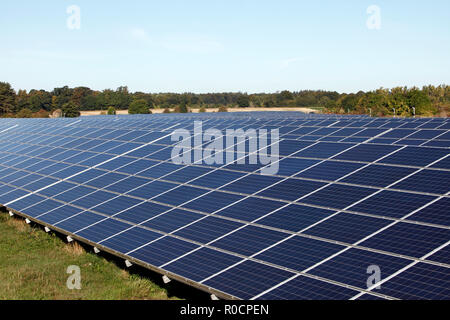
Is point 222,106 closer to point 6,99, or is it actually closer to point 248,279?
point 6,99

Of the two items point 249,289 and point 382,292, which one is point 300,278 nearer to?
point 249,289

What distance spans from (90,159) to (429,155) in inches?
761

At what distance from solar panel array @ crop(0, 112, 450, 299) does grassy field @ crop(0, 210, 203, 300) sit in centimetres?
122

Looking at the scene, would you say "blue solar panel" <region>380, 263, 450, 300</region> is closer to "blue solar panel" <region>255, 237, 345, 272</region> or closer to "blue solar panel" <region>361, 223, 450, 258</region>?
"blue solar panel" <region>361, 223, 450, 258</region>

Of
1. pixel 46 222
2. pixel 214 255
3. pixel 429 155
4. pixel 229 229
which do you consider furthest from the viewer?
pixel 46 222

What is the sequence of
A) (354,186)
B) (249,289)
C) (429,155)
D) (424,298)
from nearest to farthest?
(424,298)
(249,289)
(354,186)
(429,155)

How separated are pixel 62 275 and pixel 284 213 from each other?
855 centimetres

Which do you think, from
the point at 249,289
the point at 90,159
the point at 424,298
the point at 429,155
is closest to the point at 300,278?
the point at 249,289

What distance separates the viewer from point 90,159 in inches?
1091

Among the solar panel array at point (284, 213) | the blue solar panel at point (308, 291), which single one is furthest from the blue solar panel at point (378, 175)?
the blue solar panel at point (308, 291)

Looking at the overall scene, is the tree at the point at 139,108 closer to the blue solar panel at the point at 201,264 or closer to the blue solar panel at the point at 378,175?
the blue solar panel at the point at 378,175

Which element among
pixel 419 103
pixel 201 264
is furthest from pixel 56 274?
pixel 419 103

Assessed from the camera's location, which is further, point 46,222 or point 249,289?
point 46,222
